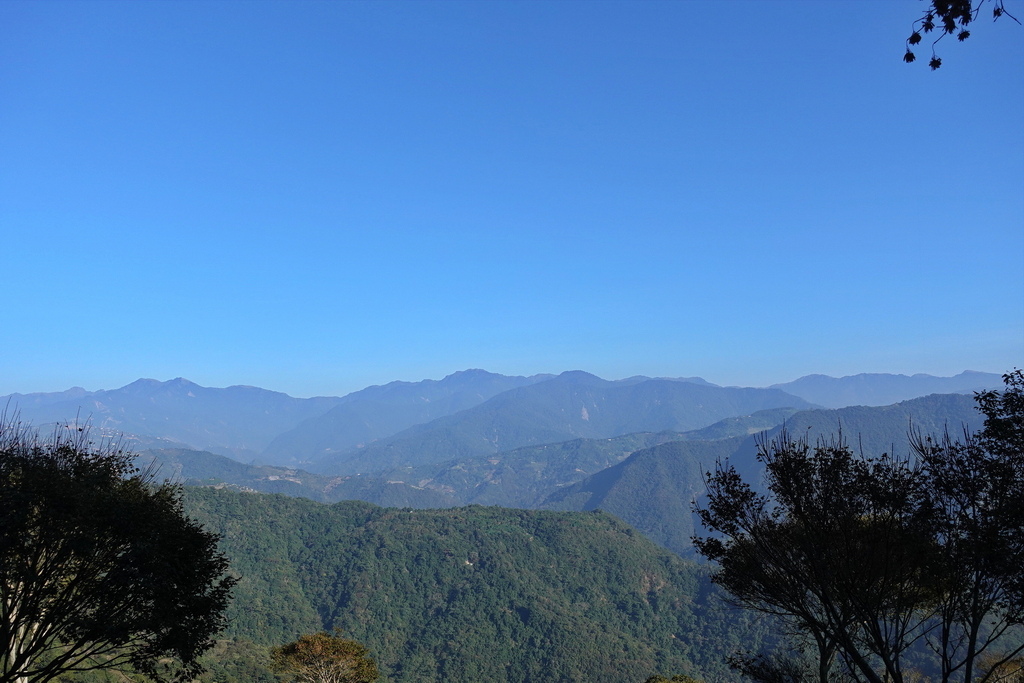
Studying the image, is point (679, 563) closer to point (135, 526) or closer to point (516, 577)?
point (516, 577)

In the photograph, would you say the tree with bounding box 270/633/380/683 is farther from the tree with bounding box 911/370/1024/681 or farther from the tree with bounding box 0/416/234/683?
the tree with bounding box 911/370/1024/681

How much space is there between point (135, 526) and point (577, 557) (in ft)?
657

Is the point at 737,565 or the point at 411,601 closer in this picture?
the point at 737,565

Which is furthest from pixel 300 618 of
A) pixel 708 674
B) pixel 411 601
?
pixel 708 674

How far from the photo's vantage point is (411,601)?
169375 millimetres

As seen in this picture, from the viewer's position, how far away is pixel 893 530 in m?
12.5

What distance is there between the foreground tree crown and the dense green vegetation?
12456 cm

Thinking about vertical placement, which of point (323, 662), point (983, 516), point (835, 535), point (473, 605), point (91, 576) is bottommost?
point (473, 605)

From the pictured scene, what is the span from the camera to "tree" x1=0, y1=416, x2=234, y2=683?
13.1 m

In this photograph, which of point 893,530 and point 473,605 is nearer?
point 893,530

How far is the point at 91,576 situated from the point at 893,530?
1812 cm

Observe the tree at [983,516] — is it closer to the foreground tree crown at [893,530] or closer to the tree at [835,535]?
the foreground tree crown at [893,530]

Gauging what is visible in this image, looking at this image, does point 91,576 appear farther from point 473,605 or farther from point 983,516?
point 473,605

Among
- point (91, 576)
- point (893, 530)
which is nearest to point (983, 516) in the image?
point (893, 530)
